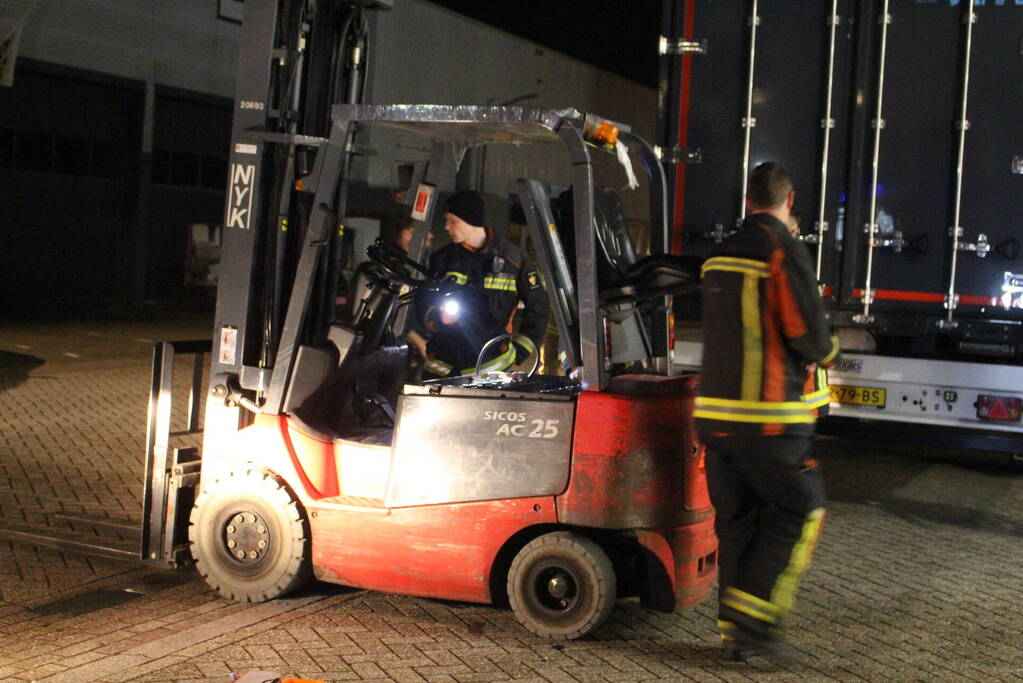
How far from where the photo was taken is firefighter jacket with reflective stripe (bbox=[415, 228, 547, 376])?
6.48 meters

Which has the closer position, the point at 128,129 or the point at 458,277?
the point at 458,277

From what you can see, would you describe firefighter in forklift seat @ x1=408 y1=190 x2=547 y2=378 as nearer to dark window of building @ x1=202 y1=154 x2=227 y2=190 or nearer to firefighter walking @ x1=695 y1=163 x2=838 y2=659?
firefighter walking @ x1=695 y1=163 x2=838 y2=659

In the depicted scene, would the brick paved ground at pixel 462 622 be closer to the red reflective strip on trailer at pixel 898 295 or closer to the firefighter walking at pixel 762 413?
the firefighter walking at pixel 762 413

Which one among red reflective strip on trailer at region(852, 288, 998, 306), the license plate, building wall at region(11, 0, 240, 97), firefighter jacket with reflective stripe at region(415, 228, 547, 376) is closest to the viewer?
firefighter jacket with reflective stripe at region(415, 228, 547, 376)

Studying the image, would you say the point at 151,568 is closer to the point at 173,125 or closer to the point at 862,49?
the point at 862,49

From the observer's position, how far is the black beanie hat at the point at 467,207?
6461 mm

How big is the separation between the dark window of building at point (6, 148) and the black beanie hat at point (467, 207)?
19084 mm

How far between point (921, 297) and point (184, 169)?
2124 cm

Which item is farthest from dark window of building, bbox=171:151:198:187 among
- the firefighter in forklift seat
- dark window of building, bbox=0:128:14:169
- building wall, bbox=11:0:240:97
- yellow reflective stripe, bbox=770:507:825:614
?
yellow reflective stripe, bbox=770:507:825:614

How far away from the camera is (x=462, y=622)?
17.4ft

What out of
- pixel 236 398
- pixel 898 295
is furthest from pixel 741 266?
pixel 898 295

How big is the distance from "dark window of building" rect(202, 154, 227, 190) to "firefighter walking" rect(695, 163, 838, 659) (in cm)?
2420

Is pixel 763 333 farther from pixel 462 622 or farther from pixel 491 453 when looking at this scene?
pixel 462 622

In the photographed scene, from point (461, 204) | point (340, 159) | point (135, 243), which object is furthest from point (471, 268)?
point (135, 243)
